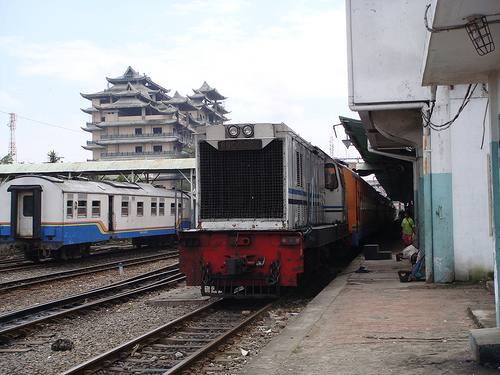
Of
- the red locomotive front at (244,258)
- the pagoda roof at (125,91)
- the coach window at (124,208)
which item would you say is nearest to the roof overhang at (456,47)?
the red locomotive front at (244,258)

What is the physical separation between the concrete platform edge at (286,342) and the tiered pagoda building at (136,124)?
58.9 metres

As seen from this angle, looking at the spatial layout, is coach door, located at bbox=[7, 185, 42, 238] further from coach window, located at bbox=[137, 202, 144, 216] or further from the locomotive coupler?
the locomotive coupler

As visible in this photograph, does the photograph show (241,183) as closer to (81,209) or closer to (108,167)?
(81,209)

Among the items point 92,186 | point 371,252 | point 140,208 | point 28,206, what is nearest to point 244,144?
point 371,252

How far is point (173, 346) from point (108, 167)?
22.6 metres

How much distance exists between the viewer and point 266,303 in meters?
9.35

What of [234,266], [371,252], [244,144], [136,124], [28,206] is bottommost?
[371,252]

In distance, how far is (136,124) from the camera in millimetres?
68812

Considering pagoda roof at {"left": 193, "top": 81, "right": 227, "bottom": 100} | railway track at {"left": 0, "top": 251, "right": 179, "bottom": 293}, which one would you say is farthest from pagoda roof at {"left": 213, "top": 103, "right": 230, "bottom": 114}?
railway track at {"left": 0, "top": 251, "right": 179, "bottom": 293}

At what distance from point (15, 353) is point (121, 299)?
3.59 m

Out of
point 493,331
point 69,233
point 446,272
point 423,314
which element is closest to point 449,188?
point 446,272

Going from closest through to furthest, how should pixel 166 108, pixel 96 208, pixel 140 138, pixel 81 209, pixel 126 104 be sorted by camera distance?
pixel 81 209
pixel 96 208
pixel 140 138
pixel 126 104
pixel 166 108

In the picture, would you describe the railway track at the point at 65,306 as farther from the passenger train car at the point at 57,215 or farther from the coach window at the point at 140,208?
the coach window at the point at 140,208

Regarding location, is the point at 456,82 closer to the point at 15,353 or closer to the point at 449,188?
the point at 449,188
